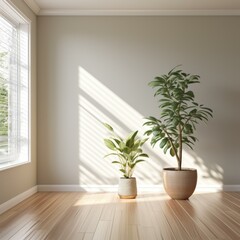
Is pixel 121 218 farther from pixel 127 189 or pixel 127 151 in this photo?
pixel 127 151

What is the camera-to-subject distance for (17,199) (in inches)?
159

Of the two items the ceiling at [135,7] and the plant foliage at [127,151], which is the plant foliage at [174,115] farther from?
the ceiling at [135,7]

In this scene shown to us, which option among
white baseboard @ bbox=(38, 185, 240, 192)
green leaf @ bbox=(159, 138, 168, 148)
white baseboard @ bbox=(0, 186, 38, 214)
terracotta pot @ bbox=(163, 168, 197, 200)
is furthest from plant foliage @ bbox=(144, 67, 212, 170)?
white baseboard @ bbox=(0, 186, 38, 214)

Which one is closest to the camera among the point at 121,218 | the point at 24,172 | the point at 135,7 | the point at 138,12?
Result: the point at 121,218

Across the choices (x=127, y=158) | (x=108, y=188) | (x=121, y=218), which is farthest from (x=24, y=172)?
(x=121, y=218)

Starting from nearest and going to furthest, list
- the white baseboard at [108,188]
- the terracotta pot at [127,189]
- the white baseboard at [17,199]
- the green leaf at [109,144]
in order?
the white baseboard at [17,199] < the terracotta pot at [127,189] < the green leaf at [109,144] < the white baseboard at [108,188]

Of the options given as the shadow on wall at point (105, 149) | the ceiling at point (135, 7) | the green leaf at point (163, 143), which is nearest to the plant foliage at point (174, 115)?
the green leaf at point (163, 143)

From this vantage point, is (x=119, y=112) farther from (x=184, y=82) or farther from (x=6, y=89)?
(x=6, y=89)

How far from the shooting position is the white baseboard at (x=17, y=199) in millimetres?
3656

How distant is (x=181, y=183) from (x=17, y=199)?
1868 mm

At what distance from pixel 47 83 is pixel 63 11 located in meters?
0.99

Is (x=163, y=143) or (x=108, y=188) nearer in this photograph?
(x=163, y=143)

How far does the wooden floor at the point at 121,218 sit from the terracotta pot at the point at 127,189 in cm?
12

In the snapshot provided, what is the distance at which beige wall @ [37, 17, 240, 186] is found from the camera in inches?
191
